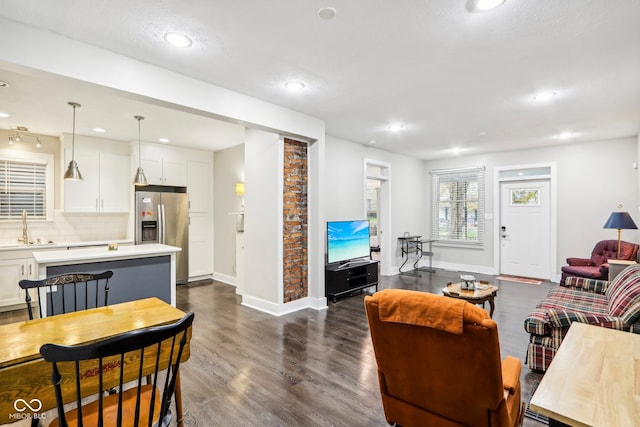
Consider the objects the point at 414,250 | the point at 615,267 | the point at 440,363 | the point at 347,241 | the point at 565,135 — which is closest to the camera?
the point at 440,363

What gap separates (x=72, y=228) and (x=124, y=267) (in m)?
2.82

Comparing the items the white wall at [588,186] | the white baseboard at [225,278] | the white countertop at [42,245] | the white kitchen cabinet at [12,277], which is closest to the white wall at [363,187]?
the white wall at [588,186]

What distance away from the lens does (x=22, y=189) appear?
5.04 metres

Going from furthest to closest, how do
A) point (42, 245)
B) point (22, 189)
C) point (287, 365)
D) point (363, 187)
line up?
point (363, 187), point (22, 189), point (42, 245), point (287, 365)

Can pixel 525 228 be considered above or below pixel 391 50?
below

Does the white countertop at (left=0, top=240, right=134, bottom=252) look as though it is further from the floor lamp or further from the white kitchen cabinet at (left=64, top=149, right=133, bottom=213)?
the floor lamp

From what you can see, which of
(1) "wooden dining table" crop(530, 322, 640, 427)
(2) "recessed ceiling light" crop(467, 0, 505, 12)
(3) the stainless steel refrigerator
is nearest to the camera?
(1) "wooden dining table" crop(530, 322, 640, 427)

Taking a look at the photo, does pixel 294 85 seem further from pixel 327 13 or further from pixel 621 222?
pixel 621 222

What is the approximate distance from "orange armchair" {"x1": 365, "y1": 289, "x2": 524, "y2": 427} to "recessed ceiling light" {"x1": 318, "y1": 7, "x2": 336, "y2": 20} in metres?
1.79

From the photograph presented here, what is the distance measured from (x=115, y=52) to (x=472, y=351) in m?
3.22

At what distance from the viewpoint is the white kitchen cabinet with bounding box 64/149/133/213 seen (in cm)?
518

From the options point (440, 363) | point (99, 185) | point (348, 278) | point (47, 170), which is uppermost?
point (47, 170)

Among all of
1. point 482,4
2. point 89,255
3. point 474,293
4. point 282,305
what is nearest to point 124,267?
point 89,255

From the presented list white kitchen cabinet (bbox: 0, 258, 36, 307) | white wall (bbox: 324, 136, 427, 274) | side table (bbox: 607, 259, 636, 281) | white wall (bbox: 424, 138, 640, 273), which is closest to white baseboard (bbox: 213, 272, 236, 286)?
white wall (bbox: 324, 136, 427, 274)
